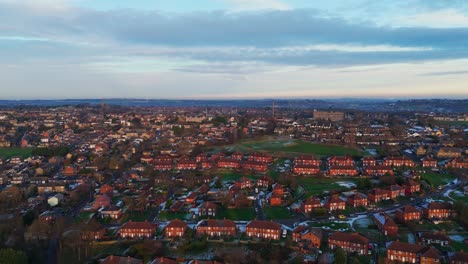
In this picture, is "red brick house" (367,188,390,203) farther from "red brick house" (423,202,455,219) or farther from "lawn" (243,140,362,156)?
"lawn" (243,140,362,156)

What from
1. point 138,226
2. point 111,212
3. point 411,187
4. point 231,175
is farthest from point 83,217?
point 411,187

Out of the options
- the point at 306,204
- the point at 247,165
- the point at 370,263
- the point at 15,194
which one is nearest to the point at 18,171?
the point at 15,194

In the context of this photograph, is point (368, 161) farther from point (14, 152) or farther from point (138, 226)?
point (14, 152)

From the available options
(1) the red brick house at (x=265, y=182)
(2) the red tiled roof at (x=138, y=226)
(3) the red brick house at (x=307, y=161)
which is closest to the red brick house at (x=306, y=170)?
(3) the red brick house at (x=307, y=161)

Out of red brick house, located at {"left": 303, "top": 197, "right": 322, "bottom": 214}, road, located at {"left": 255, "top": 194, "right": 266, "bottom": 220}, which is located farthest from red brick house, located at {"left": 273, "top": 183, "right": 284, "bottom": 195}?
red brick house, located at {"left": 303, "top": 197, "right": 322, "bottom": 214}

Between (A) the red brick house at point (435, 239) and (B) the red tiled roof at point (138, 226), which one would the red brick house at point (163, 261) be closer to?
(B) the red tiled roof at point (138, 226)

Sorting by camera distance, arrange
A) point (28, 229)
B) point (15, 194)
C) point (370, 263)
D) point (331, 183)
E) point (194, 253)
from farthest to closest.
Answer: point (331, 183)
point (15, 194)
point (28, 229)
point (194, 253)
point (370, 263)

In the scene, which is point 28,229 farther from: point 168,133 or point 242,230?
point 168,133
